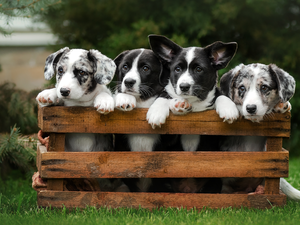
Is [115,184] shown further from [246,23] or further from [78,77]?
[246,23]

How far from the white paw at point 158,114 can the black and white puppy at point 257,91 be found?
2.32ft

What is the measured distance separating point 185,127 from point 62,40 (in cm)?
595

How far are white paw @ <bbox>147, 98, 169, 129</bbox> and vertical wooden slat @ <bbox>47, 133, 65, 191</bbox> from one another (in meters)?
0.83

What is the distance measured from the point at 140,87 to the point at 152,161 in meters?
0.74

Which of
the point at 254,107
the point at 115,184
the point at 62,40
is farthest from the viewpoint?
the point at 62,40

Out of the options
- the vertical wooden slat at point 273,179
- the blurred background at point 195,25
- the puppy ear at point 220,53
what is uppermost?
the blurred background at point 195,25

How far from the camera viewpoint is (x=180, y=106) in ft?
10.6

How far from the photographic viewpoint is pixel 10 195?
429 cm

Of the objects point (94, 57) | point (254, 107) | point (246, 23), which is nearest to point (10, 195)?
point (94, 57)

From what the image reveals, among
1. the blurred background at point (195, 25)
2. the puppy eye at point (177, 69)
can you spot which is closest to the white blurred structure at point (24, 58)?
the blurred background at point (195, 25)

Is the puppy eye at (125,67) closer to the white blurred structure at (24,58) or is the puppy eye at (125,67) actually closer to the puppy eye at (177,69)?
the puppy eye at (177,69)

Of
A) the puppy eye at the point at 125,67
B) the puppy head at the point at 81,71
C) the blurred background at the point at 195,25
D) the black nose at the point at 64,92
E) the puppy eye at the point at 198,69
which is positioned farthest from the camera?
the blurred background at the point at 195,25

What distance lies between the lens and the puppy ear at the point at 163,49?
3525 mm

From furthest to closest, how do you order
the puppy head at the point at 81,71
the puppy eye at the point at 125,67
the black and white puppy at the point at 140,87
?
1. the puppy eye at the point at 125,67
2. the black and white puppy at the point at 140,87
3. the puppy head at the point at 81,71
